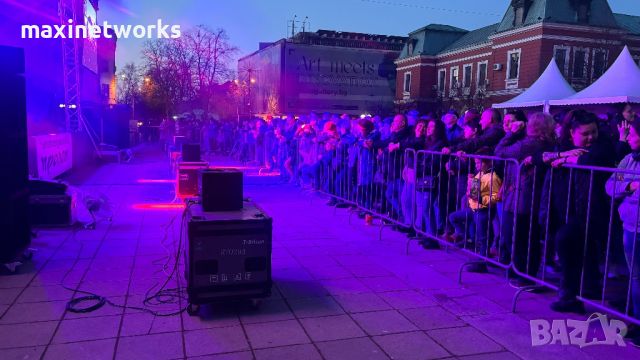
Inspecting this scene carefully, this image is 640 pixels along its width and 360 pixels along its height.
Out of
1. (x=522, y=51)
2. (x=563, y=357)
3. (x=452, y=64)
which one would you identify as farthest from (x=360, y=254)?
(x=452, y=64)

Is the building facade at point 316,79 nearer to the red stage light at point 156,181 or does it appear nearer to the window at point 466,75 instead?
the window at point 466,75

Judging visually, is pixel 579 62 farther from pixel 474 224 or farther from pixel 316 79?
pixel 474 224

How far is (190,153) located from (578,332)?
8.13m

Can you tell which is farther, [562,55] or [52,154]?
[562,55]

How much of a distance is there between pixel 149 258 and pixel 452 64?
4641 centimetres

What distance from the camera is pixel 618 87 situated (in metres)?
13.9

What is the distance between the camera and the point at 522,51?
37781 mm

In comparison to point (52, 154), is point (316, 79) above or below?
above

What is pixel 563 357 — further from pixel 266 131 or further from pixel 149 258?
pixel 266 131

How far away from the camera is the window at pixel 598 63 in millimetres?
33844

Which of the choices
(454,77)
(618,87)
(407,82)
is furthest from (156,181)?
(407,82)

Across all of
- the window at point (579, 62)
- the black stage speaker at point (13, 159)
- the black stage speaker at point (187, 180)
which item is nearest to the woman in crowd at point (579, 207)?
the black stage speaker at point (13, 159)

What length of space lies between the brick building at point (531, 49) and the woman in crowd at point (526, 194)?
105 feet

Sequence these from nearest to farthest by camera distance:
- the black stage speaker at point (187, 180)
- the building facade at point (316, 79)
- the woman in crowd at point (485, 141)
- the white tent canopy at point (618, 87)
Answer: the woman in crowd at point (485, 141), the black stage speaker at point (187, 180), the white tent canopy at point (618, 87), the building facade at point (316, 79)
